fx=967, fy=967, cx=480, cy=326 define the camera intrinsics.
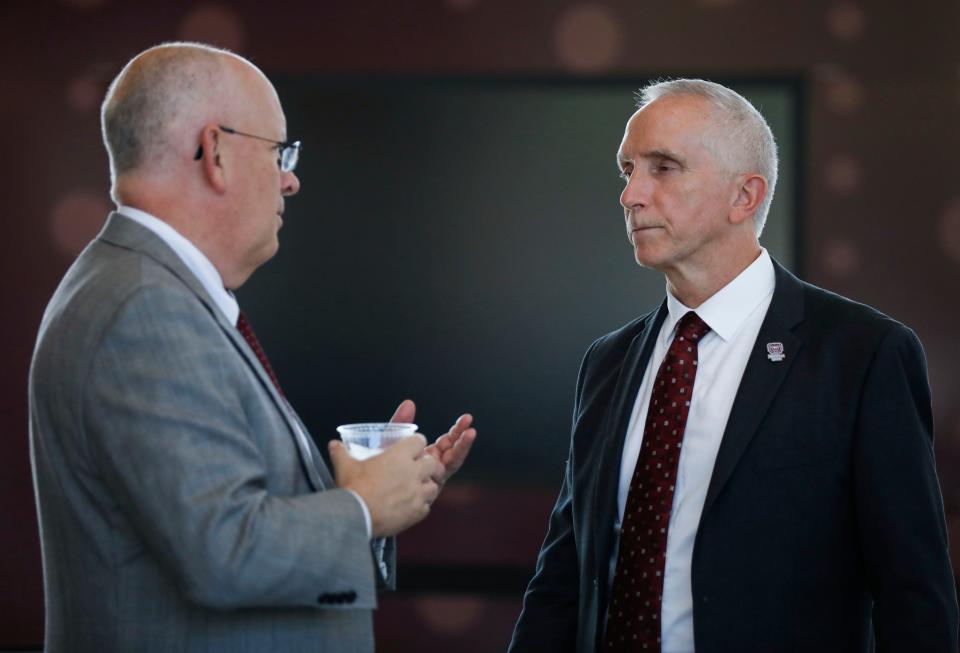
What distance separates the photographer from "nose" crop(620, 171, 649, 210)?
1881 millimetres

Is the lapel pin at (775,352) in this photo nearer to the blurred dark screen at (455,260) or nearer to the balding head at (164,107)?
the balding head at (164,107)

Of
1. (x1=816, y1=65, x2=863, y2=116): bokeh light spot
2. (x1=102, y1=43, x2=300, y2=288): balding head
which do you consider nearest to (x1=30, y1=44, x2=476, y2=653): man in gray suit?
(x1=102, y1=43, x2=300, y2=288): balding head

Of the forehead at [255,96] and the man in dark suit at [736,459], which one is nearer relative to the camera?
the forehead at [255,96]

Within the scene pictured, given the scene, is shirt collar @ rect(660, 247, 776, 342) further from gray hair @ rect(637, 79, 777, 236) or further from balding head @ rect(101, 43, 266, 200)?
balding head @ rect(101, 43, 266, 200)

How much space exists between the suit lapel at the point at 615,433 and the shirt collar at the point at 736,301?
16 centimetres

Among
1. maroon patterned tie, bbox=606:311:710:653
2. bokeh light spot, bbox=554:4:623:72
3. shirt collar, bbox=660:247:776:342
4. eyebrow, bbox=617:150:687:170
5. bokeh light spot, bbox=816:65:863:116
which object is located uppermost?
bokeh light spot, bbox=554:4:623:72

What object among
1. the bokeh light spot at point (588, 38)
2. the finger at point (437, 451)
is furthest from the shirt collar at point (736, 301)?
the bokeh light spot at point (588, 38)

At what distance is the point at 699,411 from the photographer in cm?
178

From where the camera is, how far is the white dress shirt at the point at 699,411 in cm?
168

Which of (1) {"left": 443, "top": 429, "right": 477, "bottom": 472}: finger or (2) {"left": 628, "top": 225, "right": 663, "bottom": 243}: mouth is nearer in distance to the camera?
(1) {"left": 443, "top": 429, "right": 477, "bottom": 472}: finger

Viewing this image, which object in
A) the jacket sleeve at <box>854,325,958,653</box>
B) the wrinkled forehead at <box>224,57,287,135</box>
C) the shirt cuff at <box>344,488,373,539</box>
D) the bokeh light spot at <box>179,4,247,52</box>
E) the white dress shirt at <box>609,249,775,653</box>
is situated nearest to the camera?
the shirt cuff at <box>344,488,373,539</box>

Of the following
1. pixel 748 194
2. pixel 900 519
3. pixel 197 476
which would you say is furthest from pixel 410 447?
pixel 748 194

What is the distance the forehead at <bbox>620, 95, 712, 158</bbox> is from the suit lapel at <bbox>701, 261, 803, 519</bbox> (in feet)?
1.08

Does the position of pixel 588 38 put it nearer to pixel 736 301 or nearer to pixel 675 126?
pixel 675 126
